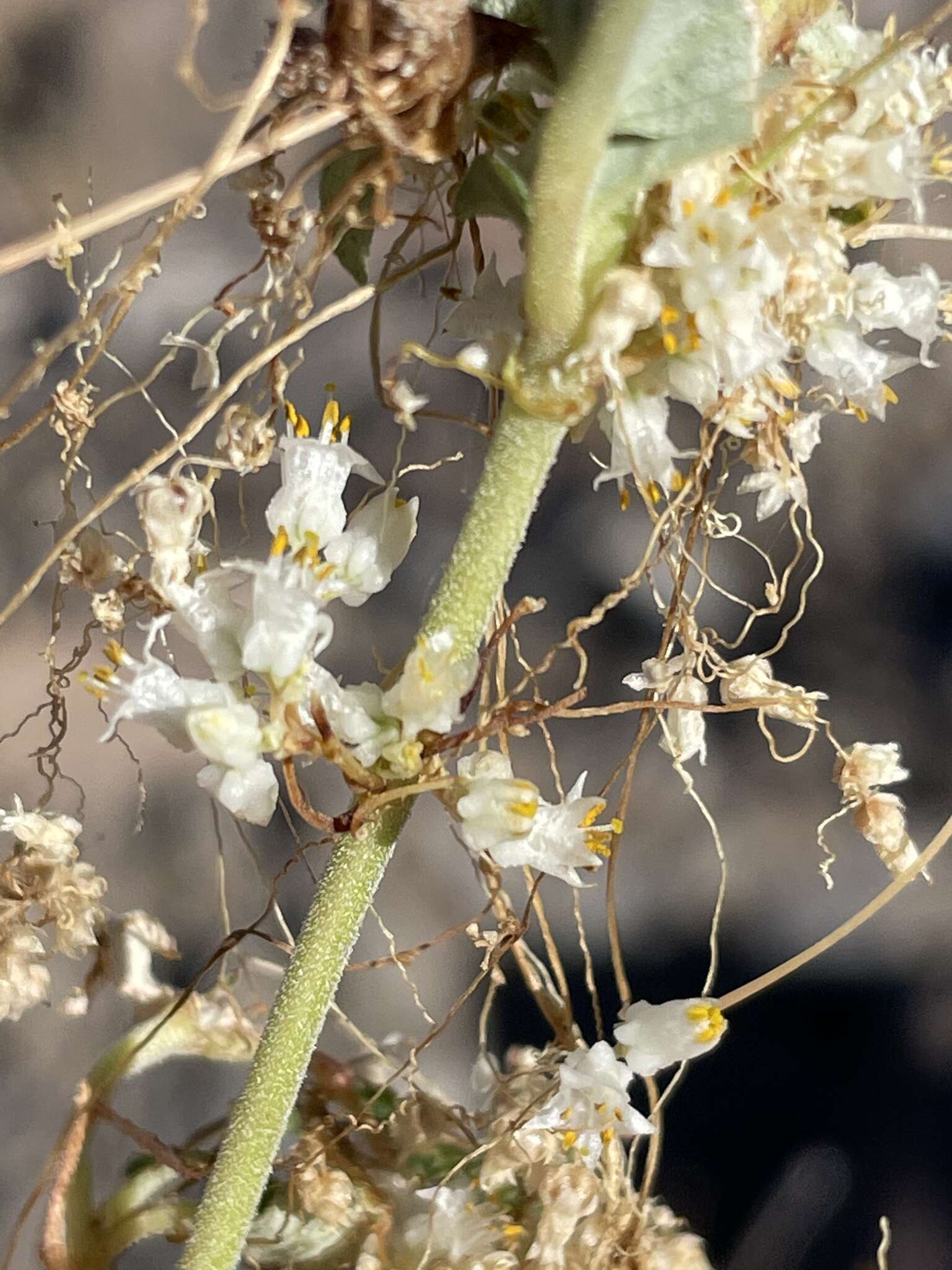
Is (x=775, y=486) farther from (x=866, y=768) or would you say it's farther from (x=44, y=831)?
(x=44, y=831)

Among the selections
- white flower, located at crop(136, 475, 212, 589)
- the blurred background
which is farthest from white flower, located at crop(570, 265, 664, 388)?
the blurred background

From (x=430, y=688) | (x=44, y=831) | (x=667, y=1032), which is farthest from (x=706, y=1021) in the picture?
(x=44, y=831)

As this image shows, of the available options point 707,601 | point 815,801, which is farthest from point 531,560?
point 815,801

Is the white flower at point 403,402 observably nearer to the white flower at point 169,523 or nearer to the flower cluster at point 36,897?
the white flower at point 169,523

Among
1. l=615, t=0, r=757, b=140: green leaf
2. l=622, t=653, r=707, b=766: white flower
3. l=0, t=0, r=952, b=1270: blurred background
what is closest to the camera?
l=615, t=0, r=757, b=140: green leaf

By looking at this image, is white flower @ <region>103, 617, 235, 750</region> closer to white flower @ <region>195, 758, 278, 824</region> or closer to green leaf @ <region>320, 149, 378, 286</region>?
white flower @ <region>195, 758, 278, 824</region>

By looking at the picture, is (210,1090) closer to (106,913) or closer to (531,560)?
(106,913)
